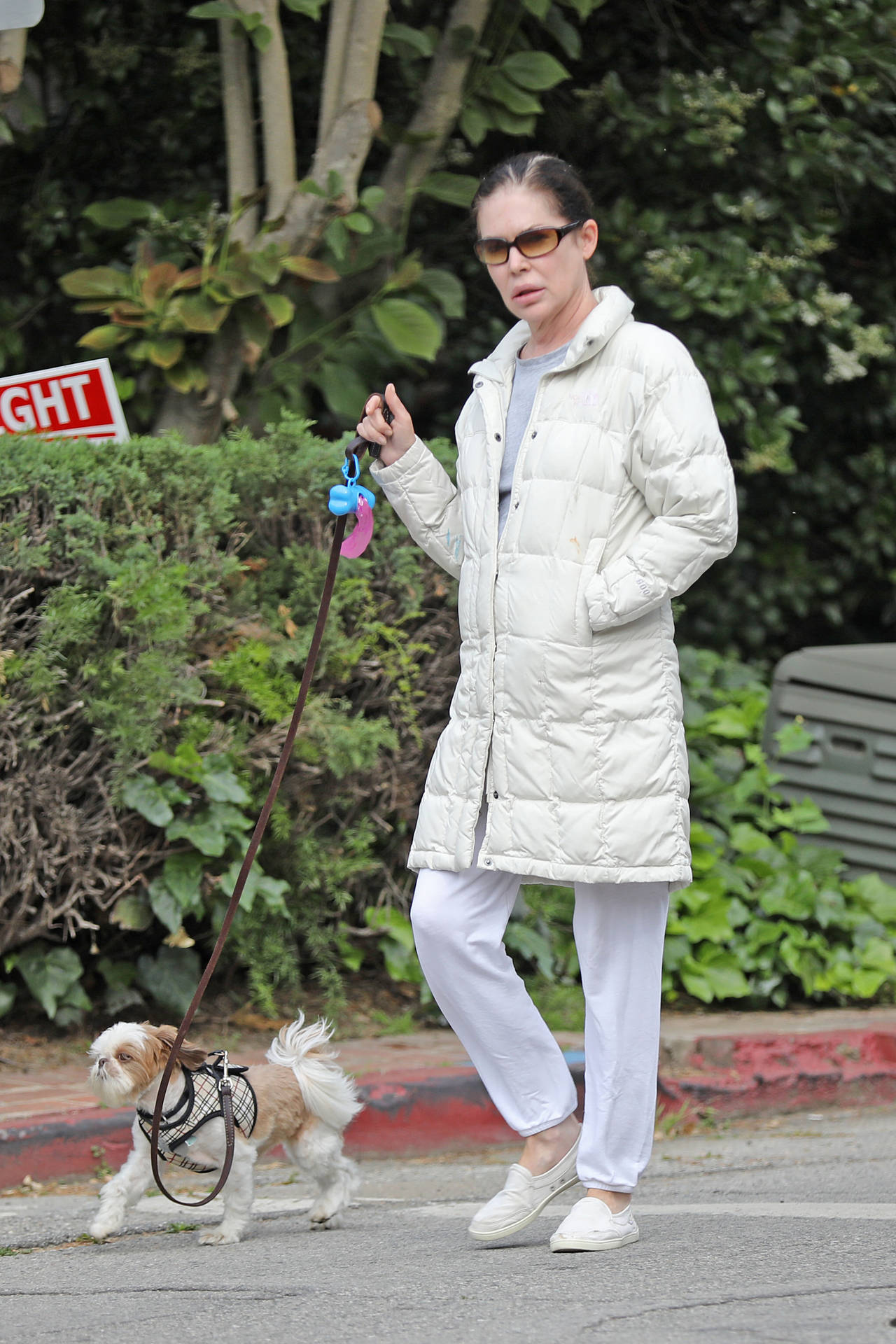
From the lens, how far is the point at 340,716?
203 inches

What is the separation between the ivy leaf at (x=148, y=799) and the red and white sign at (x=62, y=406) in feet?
3.57

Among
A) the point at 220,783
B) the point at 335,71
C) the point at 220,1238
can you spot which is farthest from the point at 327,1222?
the point at 335,71

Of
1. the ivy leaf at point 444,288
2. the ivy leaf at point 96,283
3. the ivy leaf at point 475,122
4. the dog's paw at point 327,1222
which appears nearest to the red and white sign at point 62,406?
the ivy leaf at point 96,283

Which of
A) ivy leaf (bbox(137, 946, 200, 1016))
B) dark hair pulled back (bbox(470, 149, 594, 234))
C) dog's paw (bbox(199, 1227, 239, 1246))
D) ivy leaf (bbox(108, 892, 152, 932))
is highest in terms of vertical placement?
dark hair pulled back (bbox(470, 149, 594, 234))

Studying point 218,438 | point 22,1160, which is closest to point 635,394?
point 22,1160

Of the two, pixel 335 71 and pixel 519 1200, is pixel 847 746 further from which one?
pixel 519 1200

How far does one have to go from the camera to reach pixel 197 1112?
3436 mm

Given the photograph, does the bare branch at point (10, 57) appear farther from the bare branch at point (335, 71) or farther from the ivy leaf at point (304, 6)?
the bare branch at point (335, 71)

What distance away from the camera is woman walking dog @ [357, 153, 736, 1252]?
10.4ft

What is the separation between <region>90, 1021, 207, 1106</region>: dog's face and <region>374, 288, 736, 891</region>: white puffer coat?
0.72 m

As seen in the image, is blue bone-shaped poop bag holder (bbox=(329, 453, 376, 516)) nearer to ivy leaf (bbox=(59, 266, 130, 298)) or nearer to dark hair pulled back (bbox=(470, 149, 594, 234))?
dark hair pulled back (bbox=(470, 149, 594, 234))

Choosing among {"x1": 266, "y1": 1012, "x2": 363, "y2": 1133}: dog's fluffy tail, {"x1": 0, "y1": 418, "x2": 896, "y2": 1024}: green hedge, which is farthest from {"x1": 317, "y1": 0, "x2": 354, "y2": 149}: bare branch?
{"x1": 266, "y1": 1012, "x2": 363, "y2": 1133}: dog's fluffy tail

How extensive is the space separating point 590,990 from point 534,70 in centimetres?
413

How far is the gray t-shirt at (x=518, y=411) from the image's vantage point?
11.0 ft
